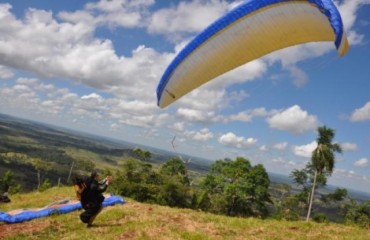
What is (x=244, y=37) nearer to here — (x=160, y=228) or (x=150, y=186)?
(x=160, y=228)

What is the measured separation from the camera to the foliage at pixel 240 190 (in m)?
63.8

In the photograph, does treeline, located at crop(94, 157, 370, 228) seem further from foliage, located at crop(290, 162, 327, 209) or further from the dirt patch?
the dirt patch

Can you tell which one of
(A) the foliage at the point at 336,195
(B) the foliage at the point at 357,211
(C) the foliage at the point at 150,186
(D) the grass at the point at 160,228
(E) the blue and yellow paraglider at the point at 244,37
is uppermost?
(E) the blue and yellow paraglider at the point at 244,37

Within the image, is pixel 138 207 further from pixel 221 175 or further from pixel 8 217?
pixel 221 175

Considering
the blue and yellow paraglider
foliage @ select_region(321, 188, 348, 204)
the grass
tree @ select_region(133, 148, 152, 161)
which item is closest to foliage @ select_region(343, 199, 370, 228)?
foliage @ select_region(321, 188, 348, 204)

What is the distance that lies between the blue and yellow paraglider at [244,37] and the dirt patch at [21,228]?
5975 millimetres

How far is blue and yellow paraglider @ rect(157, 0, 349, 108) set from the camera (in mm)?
9328

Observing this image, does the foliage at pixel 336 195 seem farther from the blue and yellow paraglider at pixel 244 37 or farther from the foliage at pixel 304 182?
the blue and yellow paraglider at pixel 244 37

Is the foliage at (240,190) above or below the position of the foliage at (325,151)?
below

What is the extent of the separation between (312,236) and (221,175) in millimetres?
55607

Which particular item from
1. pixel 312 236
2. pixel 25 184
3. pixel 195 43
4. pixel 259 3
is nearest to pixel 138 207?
pixel 312 236

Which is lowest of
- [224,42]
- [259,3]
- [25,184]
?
[25,184]

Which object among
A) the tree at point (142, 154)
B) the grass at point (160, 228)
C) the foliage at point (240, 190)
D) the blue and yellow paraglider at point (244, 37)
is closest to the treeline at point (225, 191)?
the foliage at point (240, 190)

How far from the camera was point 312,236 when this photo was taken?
13523 mm
